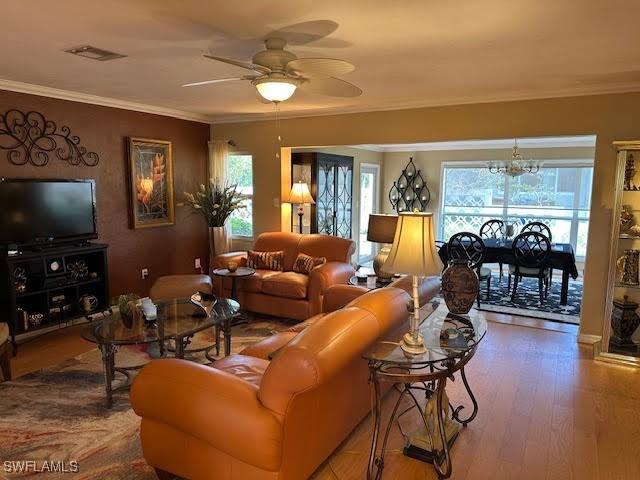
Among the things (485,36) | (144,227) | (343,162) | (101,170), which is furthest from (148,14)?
(343,162)

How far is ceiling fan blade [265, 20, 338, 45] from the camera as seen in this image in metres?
2.56

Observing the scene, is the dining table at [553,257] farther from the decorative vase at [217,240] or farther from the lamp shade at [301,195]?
the decorative vase at [217,240]

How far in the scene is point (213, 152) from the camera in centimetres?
655

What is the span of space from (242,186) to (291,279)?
2.41 metres

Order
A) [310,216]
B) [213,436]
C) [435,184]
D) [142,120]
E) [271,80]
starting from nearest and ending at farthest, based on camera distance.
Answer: [213,436] < [271,80] < [142,120] < [310,216] < [435,184]

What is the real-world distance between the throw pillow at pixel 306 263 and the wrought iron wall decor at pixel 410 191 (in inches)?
168

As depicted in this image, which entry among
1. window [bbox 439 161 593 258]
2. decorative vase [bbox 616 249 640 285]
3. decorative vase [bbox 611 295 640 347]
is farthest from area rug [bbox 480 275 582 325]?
window [bbox 439 161 593 258]

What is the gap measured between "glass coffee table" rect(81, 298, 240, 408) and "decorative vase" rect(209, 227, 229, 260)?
89.2 inches

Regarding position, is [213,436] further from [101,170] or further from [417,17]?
[101,170]

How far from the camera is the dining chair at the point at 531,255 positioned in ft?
18.9

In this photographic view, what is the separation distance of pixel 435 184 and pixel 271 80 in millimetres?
6795

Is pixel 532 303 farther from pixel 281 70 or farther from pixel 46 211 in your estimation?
pixel 46 211

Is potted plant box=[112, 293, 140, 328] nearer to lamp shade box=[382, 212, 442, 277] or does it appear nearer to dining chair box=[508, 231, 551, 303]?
lamp shade box=[382, 212, 442, 277]

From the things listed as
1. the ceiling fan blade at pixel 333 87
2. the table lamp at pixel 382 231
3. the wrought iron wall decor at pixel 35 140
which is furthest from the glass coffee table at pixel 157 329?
the wrought iron wall decor at pixel 35 140
